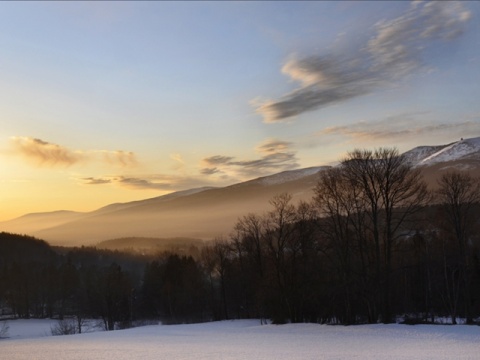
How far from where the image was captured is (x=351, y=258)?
48438 mm

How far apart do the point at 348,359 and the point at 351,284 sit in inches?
855

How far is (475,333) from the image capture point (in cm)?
3203

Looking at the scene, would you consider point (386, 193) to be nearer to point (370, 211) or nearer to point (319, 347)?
point (370, 211)

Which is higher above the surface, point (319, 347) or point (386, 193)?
point (386, 193)

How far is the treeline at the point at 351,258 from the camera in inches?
1658

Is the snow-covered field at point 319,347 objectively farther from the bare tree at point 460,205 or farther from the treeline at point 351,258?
the bare tree at point 460,205

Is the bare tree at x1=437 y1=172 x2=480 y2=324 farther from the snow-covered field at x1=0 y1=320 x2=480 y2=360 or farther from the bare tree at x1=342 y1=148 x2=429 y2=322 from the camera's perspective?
the snow-covered field at x1=0 y1=320 x2=480 y2=360

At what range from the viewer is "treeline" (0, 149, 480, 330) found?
42125 millimetres

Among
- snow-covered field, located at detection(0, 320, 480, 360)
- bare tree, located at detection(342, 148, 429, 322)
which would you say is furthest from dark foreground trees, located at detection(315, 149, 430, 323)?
snow-covered field, located at detection(0, 320, 480, 360)

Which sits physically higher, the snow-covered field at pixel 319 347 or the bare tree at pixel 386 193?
the bare tree at pixel 386 193

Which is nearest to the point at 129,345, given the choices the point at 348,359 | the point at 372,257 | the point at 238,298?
the point at 348,359

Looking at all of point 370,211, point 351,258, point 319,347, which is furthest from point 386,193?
point 319,347

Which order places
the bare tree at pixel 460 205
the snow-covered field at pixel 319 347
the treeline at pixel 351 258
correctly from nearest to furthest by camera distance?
the snow-covered field at pixel 319 347 < the bare tree at pixel 460 205 < the treeline at pixel 351 258

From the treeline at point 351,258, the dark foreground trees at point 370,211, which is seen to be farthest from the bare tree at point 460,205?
the dark foreground trees at point 370,211
